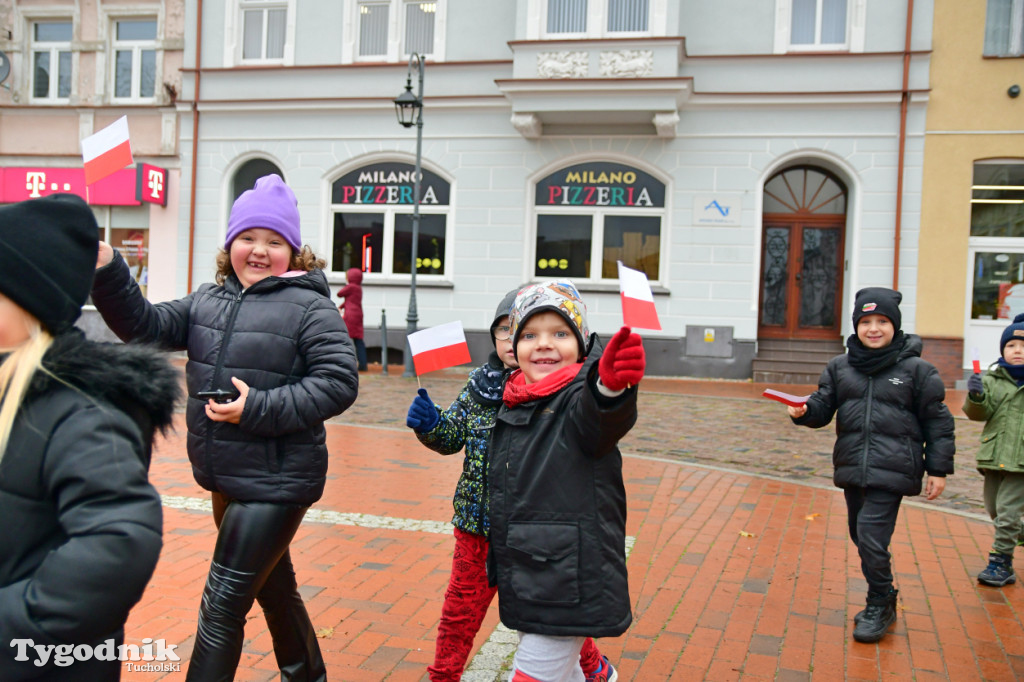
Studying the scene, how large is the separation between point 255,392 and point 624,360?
1.24 metres

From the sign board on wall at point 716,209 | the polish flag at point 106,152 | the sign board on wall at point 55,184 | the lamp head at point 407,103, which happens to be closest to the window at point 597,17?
the lamp head at point 407,103

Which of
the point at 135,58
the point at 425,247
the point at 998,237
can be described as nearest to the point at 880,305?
the point at 998,237

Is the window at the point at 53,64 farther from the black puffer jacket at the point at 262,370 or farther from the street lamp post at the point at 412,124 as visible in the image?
the black puffer jacket at the point at 262,370

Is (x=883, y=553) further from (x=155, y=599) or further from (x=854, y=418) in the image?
(x=155, y=599)

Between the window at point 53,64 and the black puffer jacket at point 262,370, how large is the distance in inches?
713

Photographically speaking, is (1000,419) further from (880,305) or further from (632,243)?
(632,243)

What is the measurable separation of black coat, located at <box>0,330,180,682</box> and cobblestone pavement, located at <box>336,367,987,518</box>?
6.30m

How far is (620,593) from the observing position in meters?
2.35

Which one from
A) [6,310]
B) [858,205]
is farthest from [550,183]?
[6,310]

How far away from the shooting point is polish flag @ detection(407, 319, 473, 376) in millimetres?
3275

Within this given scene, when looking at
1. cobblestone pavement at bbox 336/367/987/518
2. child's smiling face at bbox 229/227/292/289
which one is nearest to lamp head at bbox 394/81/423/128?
cobblestone pavement at bbox 336/367/987/518

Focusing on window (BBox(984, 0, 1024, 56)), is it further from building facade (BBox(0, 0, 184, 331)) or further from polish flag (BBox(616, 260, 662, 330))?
building facade (BBox(0, 0, 184, 331))

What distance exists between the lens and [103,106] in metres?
17.4

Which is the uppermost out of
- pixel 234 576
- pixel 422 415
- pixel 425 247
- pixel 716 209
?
pixel 716 209
